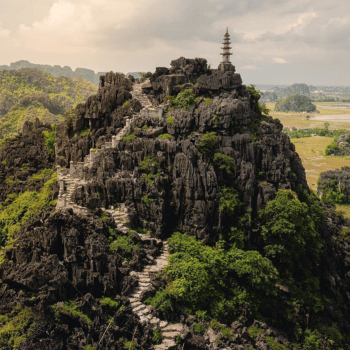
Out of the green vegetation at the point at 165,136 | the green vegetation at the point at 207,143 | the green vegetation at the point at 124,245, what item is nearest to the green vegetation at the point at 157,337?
the green vegetation at the point at 124,245

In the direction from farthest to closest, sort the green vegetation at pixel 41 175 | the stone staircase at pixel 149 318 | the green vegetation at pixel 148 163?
1. the green vegetation at pixel 41 175
2. the green vegetation at pixel 148 163
3. the stone staircase at pixel 149 318

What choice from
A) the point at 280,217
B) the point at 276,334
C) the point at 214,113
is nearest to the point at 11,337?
the point at 276,334

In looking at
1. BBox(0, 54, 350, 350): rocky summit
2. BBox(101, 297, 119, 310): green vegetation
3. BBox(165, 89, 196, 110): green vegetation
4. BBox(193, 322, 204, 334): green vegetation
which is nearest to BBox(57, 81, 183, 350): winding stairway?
BBox(0, 54, 350, 350): rocky summit

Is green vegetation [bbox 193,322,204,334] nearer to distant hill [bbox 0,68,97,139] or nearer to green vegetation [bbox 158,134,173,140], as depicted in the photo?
green vegetation [bbox 158,134,173,140]

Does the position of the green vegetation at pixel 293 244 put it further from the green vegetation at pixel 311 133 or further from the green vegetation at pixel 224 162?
the green vegetation at pixel 311 133

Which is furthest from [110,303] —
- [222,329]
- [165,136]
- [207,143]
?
[165,136]

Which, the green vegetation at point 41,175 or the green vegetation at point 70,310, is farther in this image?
the green vegetation at point 41,175

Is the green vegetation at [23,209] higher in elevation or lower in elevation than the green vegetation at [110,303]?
higher
